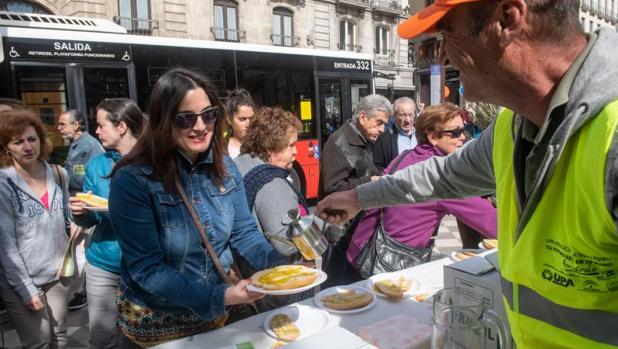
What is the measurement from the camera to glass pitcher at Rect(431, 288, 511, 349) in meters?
1.06

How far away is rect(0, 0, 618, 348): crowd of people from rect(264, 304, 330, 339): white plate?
20 cm

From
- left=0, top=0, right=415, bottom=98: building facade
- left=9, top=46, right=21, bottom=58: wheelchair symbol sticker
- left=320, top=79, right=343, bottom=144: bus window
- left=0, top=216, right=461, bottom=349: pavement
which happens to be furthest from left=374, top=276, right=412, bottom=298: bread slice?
left=0, top=0, right=415, bottom=98: building facade

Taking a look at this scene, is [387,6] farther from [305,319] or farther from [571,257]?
[571,257]

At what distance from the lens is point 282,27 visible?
77.4 ft

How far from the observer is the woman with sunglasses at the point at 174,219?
1.68 meters

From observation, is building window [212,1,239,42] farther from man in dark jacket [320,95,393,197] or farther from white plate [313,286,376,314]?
white plate [313,286,376,314]

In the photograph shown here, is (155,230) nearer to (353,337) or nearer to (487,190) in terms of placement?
(353,337)

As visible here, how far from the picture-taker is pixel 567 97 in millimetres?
888

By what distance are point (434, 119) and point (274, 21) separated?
22157 millimetres

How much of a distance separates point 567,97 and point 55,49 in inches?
248

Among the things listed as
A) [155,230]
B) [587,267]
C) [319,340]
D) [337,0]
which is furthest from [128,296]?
[337,0]

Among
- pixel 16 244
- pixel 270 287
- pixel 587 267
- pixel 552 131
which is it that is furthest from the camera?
pixel 16 244

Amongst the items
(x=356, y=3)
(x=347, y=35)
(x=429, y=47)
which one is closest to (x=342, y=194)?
(x=347, y=35)

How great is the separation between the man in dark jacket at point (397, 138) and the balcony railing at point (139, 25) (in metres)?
16.0
